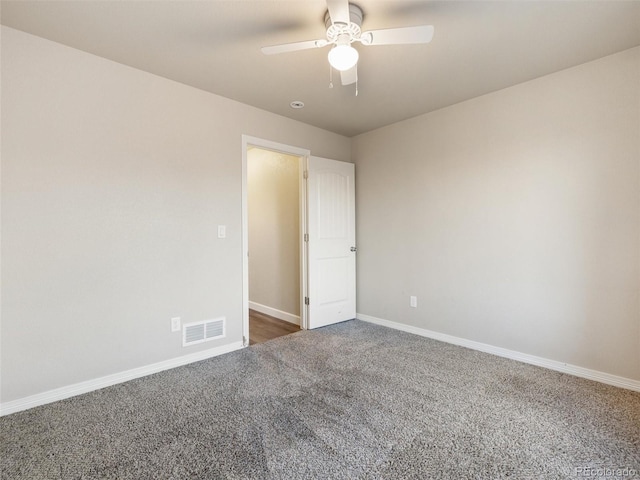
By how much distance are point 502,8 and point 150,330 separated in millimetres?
3305

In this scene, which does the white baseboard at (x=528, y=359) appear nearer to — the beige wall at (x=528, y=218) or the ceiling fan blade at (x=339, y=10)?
the beige wall at (x=528, y=218)

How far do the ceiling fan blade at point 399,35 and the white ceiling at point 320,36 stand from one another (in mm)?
243

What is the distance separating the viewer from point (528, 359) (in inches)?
105

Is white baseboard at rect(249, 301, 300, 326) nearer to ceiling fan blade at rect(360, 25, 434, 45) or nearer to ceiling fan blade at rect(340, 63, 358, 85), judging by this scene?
ceiling fan blade at rect(340, 63, 358, 85)

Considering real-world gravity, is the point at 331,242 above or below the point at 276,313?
above

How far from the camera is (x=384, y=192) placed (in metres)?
3.78

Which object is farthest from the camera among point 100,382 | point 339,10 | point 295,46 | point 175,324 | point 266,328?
point 266,328

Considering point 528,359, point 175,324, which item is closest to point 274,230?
point 175,324

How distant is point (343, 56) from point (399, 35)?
319 mm

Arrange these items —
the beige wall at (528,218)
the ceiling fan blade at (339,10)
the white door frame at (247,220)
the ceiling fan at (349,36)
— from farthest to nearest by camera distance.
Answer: the white door frame at (247,220), the beige wall at (528,218), the ceiling fan at (349,36), the ceiling fan blade at (339,10)

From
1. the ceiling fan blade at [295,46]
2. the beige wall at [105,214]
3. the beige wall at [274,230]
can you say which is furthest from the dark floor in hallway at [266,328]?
the ceiling fan blade at [295,46]

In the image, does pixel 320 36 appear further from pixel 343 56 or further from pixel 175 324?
pixel 175 324

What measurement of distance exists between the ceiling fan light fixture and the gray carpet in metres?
2.06

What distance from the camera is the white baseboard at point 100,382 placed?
1.97 meters
